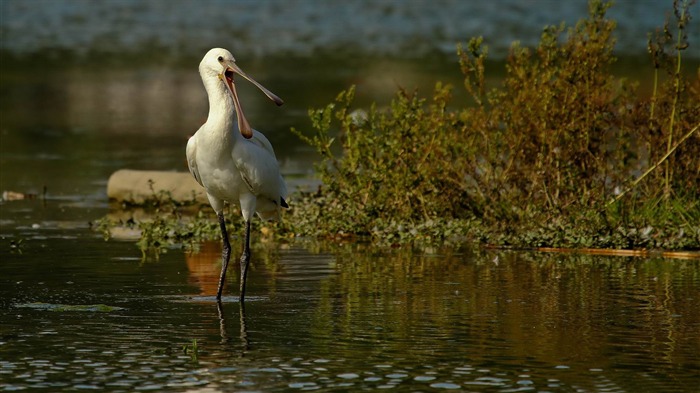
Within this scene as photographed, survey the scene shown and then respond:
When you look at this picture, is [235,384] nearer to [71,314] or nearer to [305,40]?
[71,314]

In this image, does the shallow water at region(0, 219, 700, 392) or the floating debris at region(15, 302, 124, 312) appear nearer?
the shallow water at region(0, 219, 700, 392)

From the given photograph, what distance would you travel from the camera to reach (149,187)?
19.1 meters

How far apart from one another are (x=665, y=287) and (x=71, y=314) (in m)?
4.58

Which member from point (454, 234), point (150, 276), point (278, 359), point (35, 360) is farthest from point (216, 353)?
point (454, 234)

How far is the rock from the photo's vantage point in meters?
18.8

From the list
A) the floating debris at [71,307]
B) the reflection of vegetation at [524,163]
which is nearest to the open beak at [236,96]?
the floating debris at [71,307]

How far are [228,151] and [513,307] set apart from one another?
2559mm

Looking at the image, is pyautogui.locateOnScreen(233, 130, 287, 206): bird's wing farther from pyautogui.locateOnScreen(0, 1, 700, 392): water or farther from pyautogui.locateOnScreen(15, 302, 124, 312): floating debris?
pyautogui.locateOnScreen(15, 302, 124, 312): floating debris

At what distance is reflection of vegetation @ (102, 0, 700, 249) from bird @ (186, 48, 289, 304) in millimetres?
2685

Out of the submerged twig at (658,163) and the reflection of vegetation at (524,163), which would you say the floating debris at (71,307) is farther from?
the submerged twig at (658,163)

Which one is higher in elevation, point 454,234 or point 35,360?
point 454,234

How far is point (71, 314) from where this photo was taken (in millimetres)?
A: 11672

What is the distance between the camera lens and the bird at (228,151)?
41.9ft

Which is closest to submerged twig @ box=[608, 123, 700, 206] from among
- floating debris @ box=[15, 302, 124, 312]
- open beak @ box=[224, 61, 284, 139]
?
open beak @ box=[224, 61, 284, 139]
